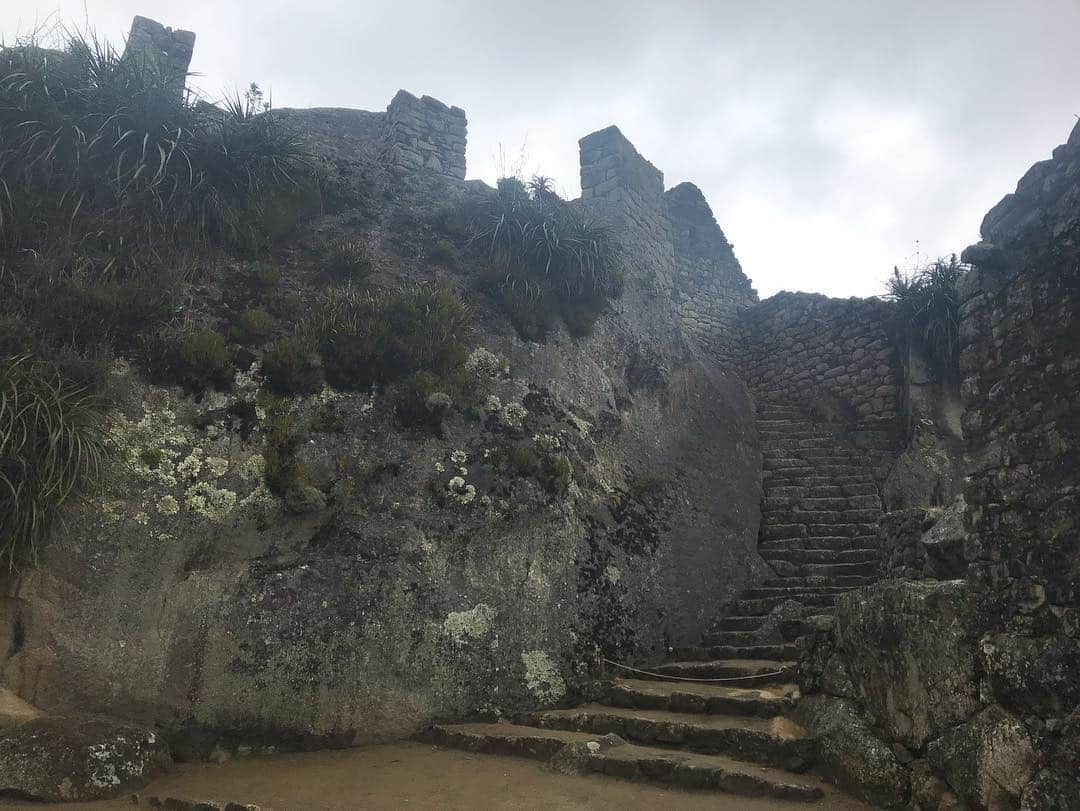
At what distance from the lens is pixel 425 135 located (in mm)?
10789

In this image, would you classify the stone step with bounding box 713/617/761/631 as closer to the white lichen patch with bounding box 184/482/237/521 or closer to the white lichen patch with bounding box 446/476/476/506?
the white lichen patch with bounding box 446/476/476/506

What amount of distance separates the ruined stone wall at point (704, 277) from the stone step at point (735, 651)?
7.26 meters

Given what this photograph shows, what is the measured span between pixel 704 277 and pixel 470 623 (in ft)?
33.7

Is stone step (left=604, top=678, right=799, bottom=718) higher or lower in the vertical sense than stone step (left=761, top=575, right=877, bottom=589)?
lower

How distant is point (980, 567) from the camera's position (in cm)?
379

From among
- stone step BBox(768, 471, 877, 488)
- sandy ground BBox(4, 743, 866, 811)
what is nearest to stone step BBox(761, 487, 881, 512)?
stone step BBox(768, 471, 877, 488)

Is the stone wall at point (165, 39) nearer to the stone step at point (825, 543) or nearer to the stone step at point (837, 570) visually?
the stone step at point (825, 543)

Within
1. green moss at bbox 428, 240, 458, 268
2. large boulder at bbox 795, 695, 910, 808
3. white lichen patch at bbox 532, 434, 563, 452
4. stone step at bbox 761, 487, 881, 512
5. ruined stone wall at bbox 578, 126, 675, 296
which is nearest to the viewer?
large boulder at bbox 795, 695, 910, 808

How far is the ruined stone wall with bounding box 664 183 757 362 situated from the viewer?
1351 cm

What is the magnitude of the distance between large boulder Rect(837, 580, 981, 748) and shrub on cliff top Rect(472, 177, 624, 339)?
487 cm

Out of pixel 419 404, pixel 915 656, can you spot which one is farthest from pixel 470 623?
pixel 915 656

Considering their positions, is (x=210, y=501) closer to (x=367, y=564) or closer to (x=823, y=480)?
(x=367, y=564)

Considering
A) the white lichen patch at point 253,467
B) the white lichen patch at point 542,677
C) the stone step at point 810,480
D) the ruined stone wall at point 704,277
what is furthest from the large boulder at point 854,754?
the ruined stone wall at point 704,277

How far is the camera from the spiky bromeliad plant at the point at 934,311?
10500mm
